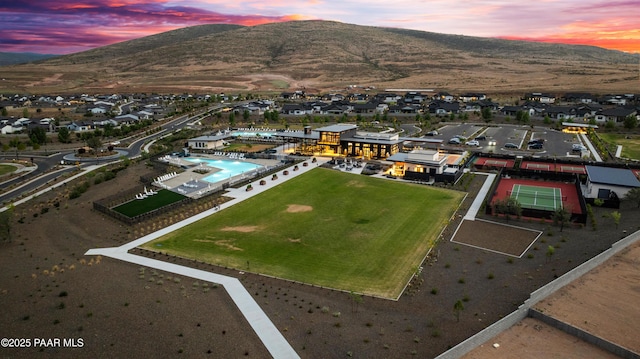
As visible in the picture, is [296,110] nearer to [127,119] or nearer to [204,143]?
[127,119]

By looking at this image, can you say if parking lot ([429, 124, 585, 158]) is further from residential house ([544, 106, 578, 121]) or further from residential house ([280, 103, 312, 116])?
residential house ([280, 103, 312, 116])

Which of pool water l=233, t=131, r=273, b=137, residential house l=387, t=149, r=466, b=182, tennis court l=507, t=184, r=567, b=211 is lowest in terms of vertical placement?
pool water l=233, t=131, r=273, b=137

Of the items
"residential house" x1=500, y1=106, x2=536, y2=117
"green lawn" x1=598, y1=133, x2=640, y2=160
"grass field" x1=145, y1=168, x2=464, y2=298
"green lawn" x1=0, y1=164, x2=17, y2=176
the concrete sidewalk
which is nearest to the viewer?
the concrete sidewalk

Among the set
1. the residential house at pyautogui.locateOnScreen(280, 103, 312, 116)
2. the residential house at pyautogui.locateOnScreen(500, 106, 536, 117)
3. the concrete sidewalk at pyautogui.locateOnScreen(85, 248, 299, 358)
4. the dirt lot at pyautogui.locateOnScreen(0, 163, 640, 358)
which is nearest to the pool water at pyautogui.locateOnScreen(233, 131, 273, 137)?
the residential house at pyautogui.locateOnScreen(280, 103, 312, 116)

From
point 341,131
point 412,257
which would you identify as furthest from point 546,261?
point 341,131

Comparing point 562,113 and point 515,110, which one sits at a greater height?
point 562,113

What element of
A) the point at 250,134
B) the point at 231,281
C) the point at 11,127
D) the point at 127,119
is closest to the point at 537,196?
the point at 231,281

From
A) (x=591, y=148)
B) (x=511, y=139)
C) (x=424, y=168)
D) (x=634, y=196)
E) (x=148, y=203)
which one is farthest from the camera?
(x=511, y=139)
